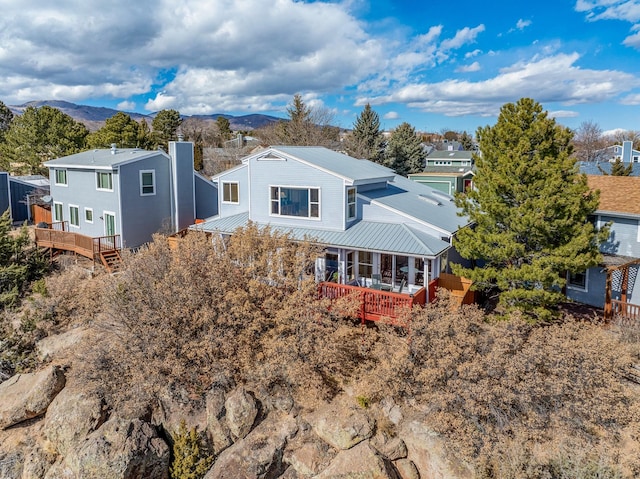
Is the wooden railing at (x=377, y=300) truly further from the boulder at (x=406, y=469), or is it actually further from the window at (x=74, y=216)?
the window at (x=74, y=216)

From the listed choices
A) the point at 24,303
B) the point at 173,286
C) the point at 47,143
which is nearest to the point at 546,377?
the point at 173,286

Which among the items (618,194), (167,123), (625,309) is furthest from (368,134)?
(625,309)

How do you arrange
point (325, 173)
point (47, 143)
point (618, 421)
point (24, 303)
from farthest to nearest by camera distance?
point (47, 143) → point (24, 303) → point (325, 173) → point (618, 421)

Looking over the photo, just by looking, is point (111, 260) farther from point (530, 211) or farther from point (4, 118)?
point (4, 118)

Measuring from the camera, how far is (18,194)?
34656 millimetres

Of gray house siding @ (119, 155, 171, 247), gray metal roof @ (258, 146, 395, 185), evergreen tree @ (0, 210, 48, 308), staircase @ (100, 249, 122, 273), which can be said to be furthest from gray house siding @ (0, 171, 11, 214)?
gray metal roof @ (258, 146, 395, 185)

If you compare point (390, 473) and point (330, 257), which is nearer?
point (390, 473)

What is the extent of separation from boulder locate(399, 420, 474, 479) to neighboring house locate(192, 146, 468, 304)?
5410 millimetres

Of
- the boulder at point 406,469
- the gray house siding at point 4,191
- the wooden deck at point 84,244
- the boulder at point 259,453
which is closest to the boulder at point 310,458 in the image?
the boulder at point 259,453

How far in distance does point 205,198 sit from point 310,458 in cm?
1991

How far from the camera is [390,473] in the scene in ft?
40.0

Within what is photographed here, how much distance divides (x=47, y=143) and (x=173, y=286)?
33324 millimetres

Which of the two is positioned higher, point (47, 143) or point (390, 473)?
point (47, 143)

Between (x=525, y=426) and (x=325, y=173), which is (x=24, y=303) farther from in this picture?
(x=525, y=426)
